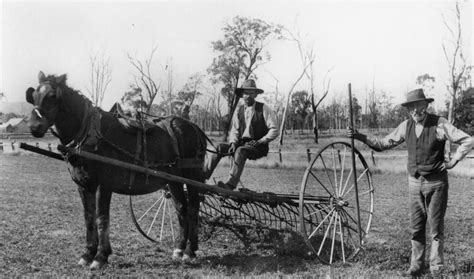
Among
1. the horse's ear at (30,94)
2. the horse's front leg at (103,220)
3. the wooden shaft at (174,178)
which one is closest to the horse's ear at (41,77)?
the horse's ear at (30,94)

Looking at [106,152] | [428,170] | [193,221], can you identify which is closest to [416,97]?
[428,170]

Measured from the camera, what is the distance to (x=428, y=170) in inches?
207

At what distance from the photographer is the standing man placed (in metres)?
5.17

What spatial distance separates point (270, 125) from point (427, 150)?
237 cm

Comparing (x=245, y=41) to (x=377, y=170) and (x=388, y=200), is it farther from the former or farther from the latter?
(x=388, y=200)

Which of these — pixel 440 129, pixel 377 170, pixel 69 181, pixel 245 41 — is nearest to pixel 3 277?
pixel 440 129

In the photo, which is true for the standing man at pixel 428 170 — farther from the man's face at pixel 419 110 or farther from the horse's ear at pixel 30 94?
the horse's ear at pixel 30 94

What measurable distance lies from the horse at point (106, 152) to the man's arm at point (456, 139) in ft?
11.5

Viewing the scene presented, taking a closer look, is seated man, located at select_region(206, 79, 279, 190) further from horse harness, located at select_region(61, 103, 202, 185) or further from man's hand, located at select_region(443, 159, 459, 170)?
man's hand, located at select_region(443, 159, 459, 170)

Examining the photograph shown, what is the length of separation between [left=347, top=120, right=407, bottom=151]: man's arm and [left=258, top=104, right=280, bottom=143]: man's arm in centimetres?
120

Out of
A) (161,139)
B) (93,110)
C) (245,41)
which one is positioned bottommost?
(161,139)

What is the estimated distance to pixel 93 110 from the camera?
214 inches

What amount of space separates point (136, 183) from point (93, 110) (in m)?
1.14

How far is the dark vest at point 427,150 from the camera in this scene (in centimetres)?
527
